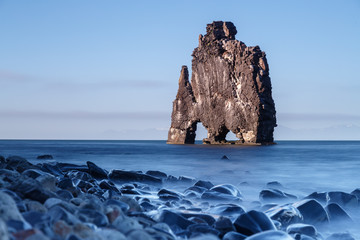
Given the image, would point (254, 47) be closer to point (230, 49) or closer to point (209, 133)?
point (230, 49)

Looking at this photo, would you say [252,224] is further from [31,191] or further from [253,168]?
[253,168]

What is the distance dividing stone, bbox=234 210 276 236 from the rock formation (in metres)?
51.8

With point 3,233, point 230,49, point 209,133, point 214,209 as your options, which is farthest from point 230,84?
point 3,233

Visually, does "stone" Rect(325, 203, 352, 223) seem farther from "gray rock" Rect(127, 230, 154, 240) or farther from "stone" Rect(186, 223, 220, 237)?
"gray rock" Rect(127, 230, 154, 240)

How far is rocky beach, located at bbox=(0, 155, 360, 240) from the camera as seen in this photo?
3.09m

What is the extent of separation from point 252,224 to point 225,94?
185 feet

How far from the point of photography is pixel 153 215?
17.8 ft

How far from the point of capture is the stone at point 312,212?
618 centimetres

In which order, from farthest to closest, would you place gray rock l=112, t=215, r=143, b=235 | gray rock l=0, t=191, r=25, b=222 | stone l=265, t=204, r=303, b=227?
1. stone l=265, t=204, r=303, b=227
2. gray rock l=112, t=215, r=143, b=235
3. gray rock l=0, t=191, r=25, b=222

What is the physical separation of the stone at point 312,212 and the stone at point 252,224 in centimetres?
172

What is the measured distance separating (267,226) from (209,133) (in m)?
59.4

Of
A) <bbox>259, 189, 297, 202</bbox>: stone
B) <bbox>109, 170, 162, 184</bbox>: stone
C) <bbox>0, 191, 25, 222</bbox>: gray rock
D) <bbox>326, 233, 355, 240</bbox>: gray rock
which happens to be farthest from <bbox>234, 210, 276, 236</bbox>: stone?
<bbox>109, 170, 162, 184</bbox>: stone

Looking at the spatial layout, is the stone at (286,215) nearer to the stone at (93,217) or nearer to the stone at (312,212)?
the stone at (312,212)

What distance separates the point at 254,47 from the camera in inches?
2245
